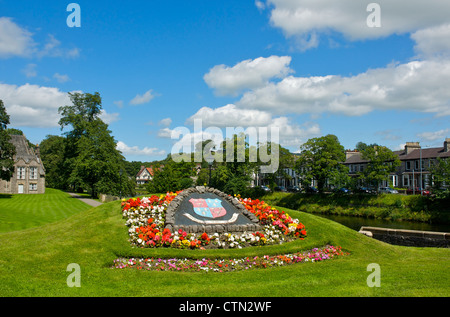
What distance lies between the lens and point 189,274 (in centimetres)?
1243

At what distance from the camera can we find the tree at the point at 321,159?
191 feet

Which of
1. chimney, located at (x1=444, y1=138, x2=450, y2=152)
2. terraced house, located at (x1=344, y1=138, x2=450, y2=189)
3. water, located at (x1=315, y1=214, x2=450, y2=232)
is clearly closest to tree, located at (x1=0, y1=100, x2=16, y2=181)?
water, located at (x1=315, y1=214, x2=450, y2=232)

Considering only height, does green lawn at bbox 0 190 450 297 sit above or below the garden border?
below

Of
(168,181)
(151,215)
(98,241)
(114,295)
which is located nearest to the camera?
(114,295)

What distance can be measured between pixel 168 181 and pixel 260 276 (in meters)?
39.3

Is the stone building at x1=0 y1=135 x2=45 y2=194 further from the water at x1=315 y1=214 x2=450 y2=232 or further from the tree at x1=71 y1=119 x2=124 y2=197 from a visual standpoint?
the water at x1=315 y1=214 x2=450 y2=232

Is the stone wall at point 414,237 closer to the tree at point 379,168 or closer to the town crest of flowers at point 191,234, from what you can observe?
the town crest of flowers at point 191,234

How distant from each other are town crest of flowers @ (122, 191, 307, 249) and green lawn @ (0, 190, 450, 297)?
648 millimetres

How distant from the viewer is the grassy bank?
45.4 metres
